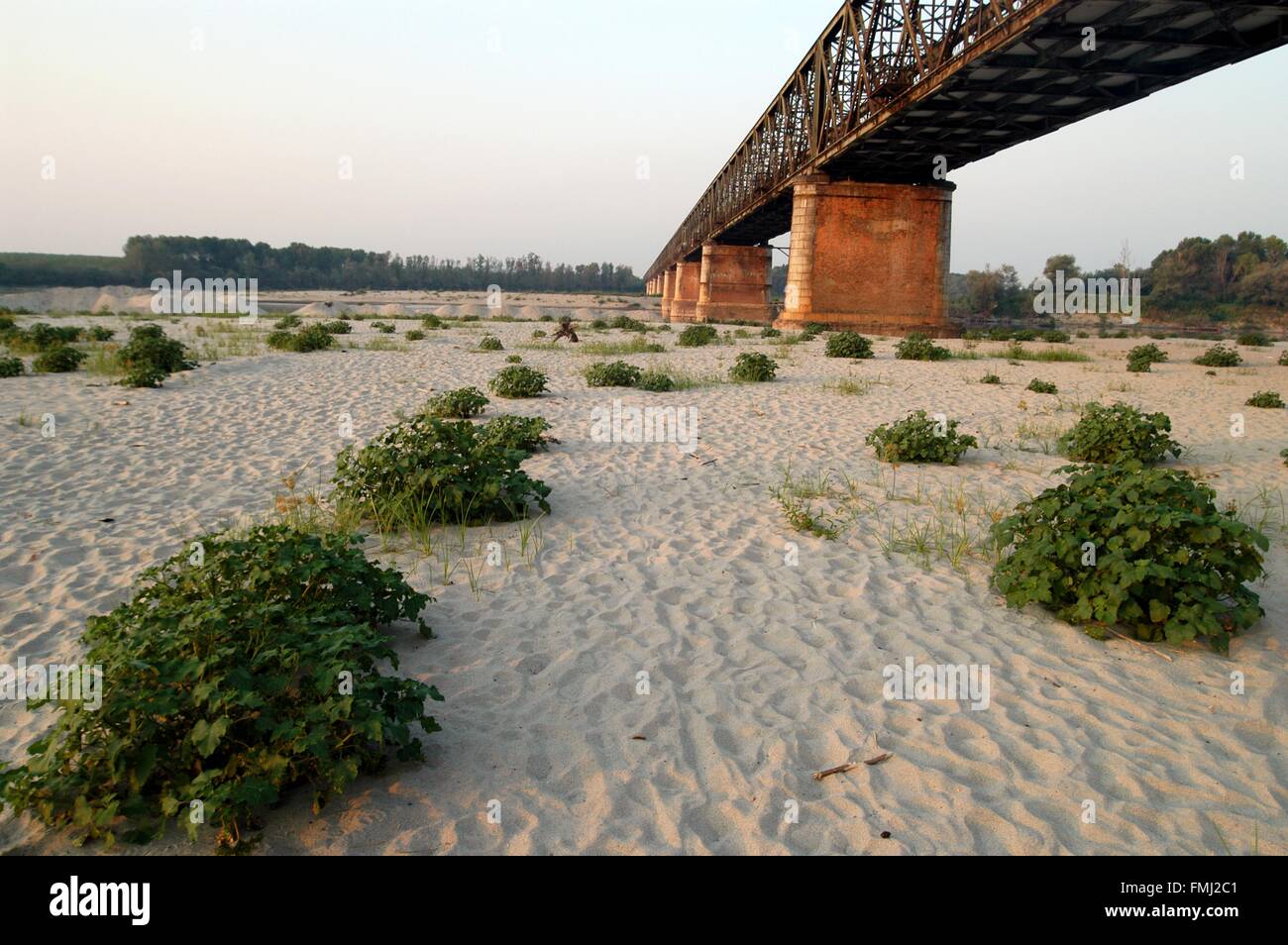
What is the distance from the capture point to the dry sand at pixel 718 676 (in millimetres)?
2852

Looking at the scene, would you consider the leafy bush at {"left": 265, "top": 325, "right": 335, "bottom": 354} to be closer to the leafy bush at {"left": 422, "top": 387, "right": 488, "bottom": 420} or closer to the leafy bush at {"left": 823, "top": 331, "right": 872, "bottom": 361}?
the leafy bush at {"left": 422, "top": 387, "right": 488, "bottom": 420}

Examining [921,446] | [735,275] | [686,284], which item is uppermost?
[686,284]

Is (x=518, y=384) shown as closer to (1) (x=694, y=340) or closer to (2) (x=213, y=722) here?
(2) (x=213, y=722)

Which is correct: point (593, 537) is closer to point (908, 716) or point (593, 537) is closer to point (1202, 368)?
point (908, 716)

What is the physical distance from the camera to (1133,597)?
443cm

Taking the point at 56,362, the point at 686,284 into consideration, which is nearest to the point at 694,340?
the point at 56,362

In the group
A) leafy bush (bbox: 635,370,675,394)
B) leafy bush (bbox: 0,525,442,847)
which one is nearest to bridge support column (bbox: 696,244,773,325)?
leafy bush (bbox: 635,370,675,394)

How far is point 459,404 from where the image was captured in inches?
406

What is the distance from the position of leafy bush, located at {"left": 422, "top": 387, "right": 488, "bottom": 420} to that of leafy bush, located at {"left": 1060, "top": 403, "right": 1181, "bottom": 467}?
24.4 ft

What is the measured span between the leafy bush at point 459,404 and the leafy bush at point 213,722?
23.2 feet

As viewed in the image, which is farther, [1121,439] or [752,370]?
Answer: [752,370]

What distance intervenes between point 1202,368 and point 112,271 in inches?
3797

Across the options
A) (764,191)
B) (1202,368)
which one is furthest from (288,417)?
(764,191)

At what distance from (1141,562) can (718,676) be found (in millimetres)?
2506
